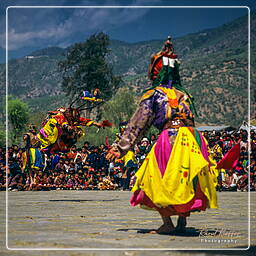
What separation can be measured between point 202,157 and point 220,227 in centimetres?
106

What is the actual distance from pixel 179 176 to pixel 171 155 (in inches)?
9.5

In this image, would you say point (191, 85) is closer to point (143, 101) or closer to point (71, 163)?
point (71, 163)

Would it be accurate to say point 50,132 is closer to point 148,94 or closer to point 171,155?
point 148,94

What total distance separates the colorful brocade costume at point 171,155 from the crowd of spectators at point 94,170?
12427mm

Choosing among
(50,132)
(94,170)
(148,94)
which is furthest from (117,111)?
(148,94)

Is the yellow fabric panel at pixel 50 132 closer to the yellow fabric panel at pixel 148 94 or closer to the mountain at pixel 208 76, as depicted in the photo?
the yellow fabric panel at pixel 148 94

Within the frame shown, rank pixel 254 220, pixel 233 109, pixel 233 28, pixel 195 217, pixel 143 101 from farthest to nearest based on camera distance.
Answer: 1. pixel 233 28
2. pixel 233 109
3. pixel 195 217
4. pixel 254 220
5. pixel 143 101

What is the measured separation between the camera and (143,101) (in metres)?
6.96

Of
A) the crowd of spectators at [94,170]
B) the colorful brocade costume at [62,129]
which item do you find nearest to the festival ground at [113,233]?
the colorful brocade costume at [62,129]

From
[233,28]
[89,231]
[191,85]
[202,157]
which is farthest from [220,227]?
[233,28]

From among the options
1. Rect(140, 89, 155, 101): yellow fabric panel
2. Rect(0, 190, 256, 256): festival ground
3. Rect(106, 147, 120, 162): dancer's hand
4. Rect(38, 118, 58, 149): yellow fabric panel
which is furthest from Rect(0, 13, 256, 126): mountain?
Rect(140, 89, 155, 101): yellow fabric panel

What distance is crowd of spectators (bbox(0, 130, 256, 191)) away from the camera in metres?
20.5

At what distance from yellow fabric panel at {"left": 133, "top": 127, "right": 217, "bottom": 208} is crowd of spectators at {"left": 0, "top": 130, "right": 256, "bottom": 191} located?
41.9 feet

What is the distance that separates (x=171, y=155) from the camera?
6559mm
